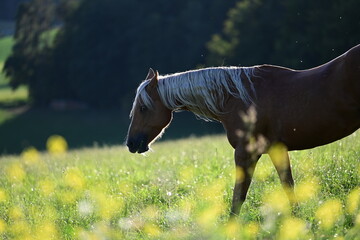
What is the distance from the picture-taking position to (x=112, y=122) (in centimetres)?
6044

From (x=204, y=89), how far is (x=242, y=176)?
1232 millimetres

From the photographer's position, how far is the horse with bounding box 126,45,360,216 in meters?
7.19

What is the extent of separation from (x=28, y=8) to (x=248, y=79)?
213 ft

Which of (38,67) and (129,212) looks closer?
(129,212)

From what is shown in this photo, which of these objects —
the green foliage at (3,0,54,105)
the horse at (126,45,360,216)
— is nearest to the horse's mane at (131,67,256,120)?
the horse at (126,45,360,216)

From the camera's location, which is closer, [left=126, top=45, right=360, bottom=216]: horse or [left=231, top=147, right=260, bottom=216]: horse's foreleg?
[left=126, top=45, right=360, bottom=216]: horse

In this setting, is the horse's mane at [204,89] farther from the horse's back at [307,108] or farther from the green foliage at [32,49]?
the green foliage at [32,49]

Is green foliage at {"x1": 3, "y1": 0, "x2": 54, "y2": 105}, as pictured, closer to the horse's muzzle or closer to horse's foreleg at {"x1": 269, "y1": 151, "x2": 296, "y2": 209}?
the horse's muzzle

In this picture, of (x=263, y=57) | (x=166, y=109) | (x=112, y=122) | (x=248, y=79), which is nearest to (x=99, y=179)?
(x=166, y=109)

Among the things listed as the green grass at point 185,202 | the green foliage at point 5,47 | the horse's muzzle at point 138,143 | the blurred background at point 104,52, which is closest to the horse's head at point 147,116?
the horse's muzzle at point 138,143

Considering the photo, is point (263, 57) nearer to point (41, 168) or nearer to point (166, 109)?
point (41, 168)

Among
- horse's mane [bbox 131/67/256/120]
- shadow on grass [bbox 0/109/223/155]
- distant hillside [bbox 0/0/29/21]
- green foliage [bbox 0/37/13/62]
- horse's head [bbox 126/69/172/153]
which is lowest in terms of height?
shadow on grass [bbox 0/109/223/155]

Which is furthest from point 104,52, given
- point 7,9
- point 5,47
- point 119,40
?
point 7,9

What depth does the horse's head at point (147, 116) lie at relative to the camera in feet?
27.0
